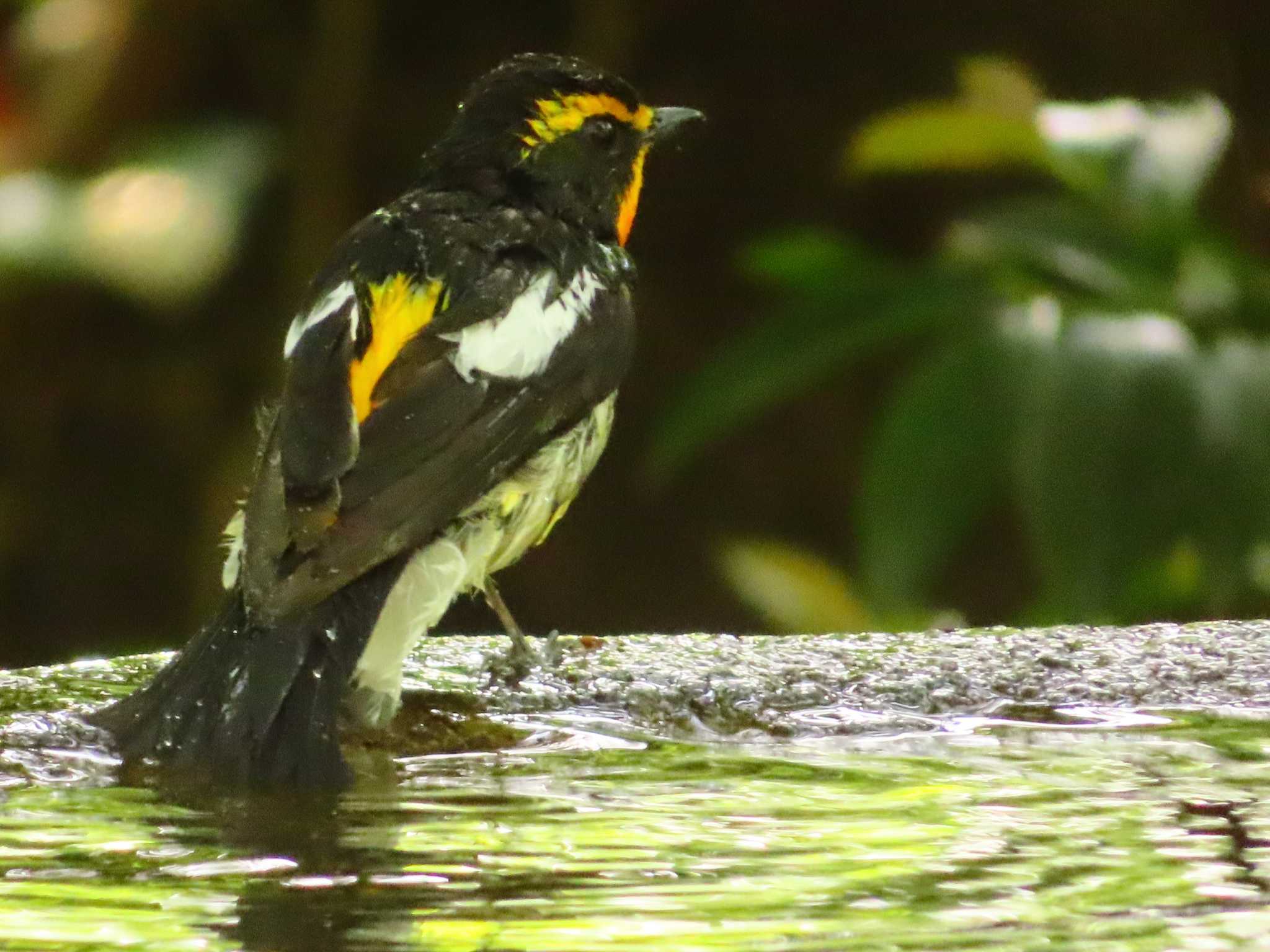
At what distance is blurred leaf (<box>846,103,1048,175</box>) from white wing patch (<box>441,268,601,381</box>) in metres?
1.90

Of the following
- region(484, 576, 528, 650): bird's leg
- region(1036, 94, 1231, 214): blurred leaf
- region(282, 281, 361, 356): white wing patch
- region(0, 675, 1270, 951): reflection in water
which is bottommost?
region(0, 675, 1270, 951): reflection in water

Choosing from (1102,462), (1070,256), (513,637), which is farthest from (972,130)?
(513,637)

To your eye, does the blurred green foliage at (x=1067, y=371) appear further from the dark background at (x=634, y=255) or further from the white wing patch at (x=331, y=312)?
the dark background at (x=634, y=255)

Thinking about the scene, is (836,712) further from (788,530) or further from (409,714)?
(788,530)

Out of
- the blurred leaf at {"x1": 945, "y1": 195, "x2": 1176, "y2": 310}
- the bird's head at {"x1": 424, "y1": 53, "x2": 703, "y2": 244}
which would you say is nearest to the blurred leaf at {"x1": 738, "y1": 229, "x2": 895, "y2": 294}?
the blurred leaf at {"x1": 945, "y1": 195, "x2": 1176, "y2": 310}

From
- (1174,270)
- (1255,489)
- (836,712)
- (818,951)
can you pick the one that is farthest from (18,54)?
(818,951)

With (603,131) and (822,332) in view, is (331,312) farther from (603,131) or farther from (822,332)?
(822,332)

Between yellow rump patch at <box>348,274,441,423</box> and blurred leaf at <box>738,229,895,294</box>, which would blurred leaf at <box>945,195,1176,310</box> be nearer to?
blurred leaf at <box>738,229,895,294</box>

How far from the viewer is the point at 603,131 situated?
11.6 ft

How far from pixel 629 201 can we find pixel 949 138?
1493mm

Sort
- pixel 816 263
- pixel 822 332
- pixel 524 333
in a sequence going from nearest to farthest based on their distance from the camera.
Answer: pixel 524 333, pixel 822 332, pixel 816 263

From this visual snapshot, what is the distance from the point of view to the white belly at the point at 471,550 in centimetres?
267

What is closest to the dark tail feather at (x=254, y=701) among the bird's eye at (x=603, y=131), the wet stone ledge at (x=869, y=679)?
the wet stone ledge at (x=869, y=679)

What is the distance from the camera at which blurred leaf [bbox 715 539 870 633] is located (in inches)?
200
